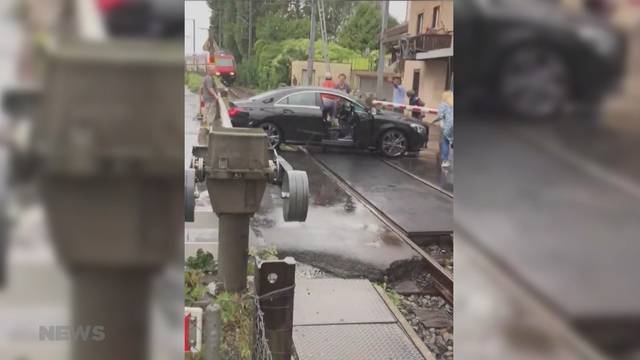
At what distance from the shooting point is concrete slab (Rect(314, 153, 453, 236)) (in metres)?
1.57

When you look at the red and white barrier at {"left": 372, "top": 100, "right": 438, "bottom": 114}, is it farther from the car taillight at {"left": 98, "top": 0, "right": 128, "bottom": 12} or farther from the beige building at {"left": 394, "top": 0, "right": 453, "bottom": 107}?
the car taillight at {"left": 98, "top": 0, "right": 128, "bottom": 12}

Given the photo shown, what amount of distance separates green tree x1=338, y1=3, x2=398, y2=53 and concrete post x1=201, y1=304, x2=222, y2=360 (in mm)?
753

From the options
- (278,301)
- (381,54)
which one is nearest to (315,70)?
(381,54)

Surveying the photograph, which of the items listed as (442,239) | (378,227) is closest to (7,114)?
(442,239)

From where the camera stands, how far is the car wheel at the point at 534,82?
0.82 m

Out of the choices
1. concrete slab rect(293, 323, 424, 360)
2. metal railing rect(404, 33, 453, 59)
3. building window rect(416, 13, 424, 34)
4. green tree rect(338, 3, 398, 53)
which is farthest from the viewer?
concrete slab rect(293, 323, 424, 360)

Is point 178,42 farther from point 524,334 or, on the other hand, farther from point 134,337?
point 524,334

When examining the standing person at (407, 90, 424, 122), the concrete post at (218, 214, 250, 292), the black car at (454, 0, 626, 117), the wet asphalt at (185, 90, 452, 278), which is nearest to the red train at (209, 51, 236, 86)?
the wet asphalt at (185, 90, 452, 278)

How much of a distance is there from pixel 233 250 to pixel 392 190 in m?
0.50

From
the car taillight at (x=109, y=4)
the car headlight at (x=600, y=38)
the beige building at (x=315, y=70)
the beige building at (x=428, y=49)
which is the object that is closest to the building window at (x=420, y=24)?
the beige building at (x=428, y=49)

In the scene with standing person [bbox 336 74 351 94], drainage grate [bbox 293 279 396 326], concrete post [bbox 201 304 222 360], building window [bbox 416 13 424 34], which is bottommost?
drainage grate [bbox 293 279 396 326]

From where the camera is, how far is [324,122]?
5.30ft

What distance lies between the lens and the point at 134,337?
35.9 inches

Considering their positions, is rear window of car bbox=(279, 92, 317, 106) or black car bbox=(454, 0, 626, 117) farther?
rear window of car bbox=(279, 92, 317, 106)
